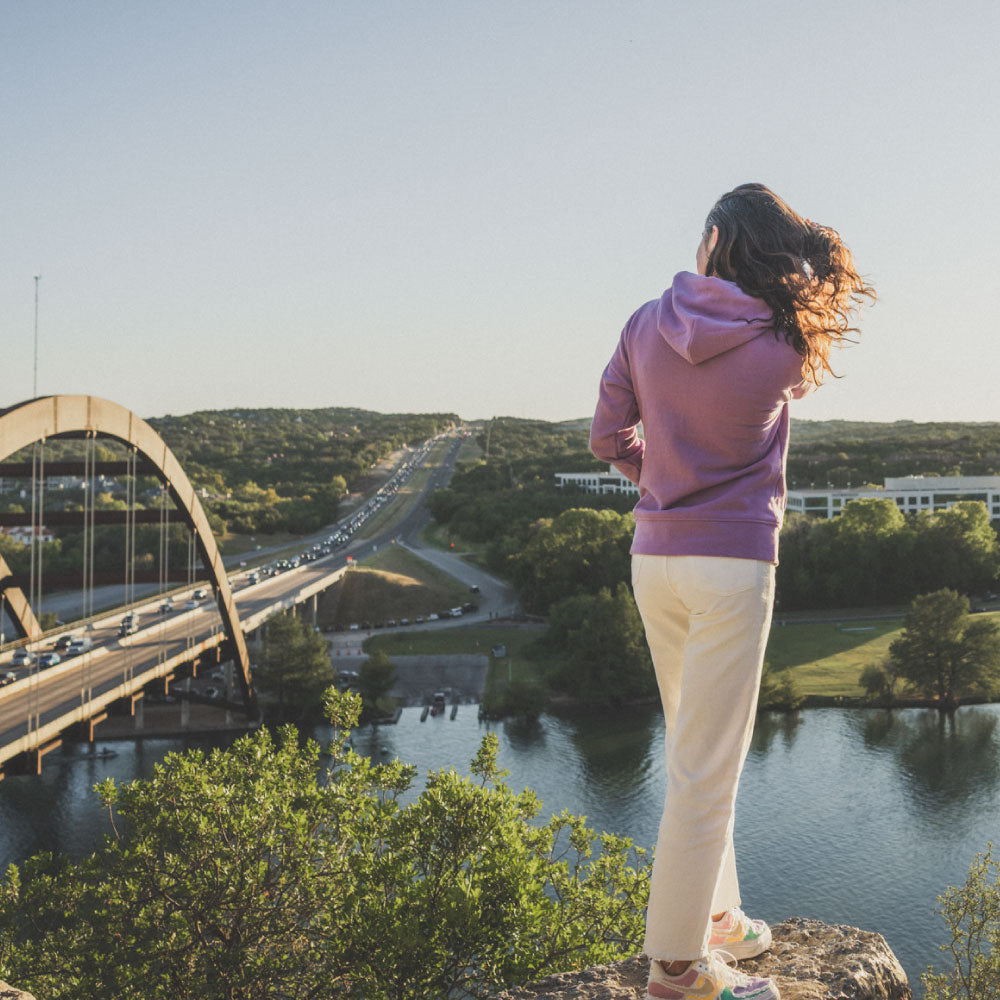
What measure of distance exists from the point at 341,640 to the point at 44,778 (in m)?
23.6

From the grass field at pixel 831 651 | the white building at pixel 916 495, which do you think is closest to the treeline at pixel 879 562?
the grass field at pixel 831 651

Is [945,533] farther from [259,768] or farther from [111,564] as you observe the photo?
[259,768]

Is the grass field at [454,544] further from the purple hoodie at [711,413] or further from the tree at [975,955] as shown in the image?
the purple hoodie at [711,413]

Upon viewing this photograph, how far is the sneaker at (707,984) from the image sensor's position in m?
4.21

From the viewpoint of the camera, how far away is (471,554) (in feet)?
263

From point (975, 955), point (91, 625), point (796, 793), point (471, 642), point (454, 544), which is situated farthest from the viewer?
point (454, 544)

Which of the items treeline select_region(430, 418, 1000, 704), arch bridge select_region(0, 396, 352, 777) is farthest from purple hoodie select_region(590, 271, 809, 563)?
treeline select_region(430, 418, 1000, 704)

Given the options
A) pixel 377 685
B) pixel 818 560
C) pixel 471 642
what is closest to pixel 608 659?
pixel 377 685

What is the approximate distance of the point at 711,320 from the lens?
3.81 m

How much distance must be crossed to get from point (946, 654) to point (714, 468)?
147 feet

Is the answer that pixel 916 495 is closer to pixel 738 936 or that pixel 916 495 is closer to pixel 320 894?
pixel 320 894

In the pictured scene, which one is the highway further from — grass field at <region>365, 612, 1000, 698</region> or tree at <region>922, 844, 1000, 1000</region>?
tree at <region>922, 844, 1000, 1000</region>

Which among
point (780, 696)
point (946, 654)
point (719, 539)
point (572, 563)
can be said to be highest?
point (719, 539)

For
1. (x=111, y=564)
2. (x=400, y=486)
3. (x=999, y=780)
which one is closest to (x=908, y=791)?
(x=999, y=780)
